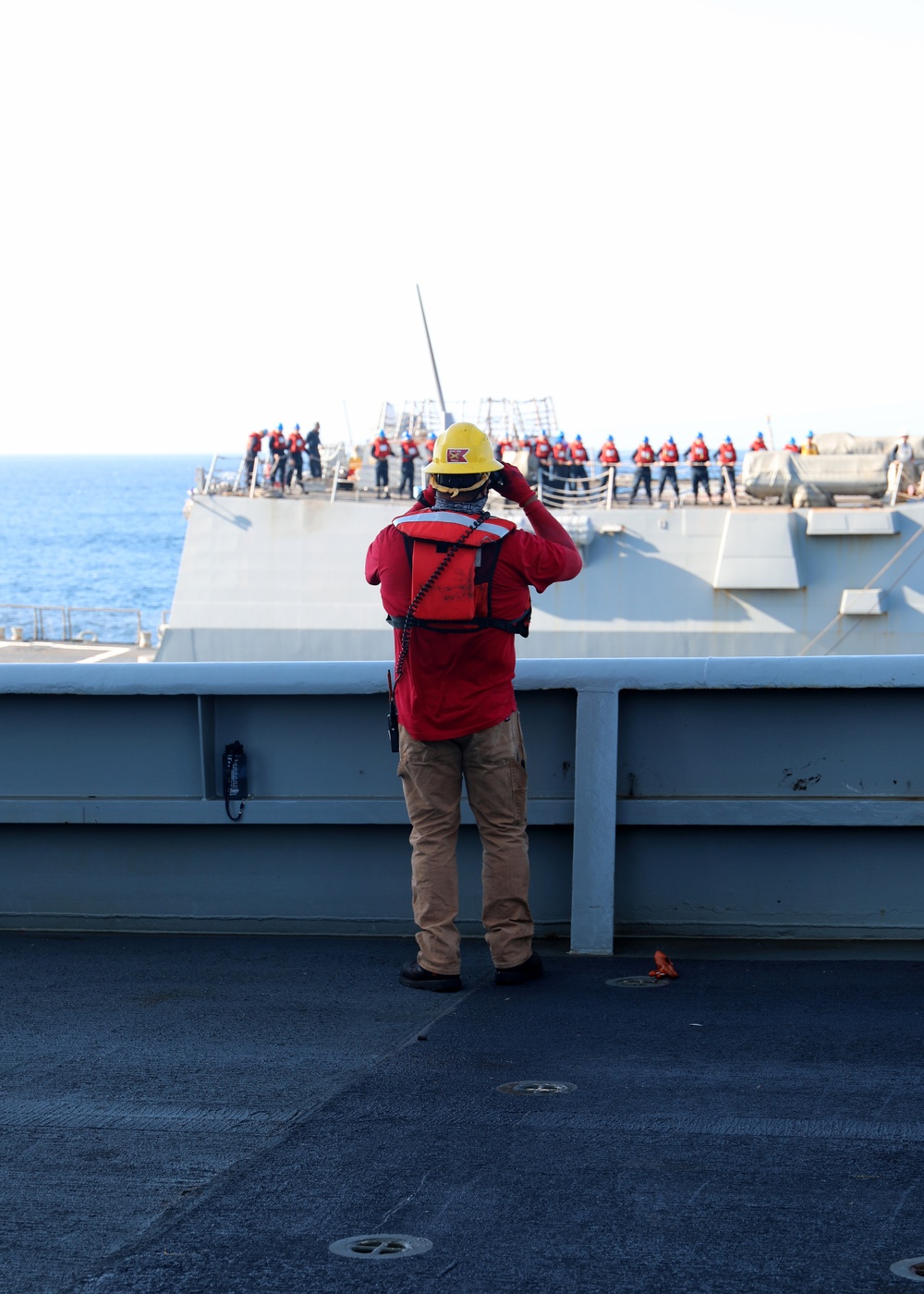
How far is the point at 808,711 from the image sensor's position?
3.90 m

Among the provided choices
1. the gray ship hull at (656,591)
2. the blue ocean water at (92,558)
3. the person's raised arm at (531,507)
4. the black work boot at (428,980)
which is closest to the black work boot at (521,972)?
the black work boot at (428,980)

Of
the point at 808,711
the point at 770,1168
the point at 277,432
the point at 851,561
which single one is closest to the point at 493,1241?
the point at 770,1168

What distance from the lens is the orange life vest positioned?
11.2ft

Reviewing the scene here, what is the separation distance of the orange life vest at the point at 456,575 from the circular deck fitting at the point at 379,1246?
1694 millimetres

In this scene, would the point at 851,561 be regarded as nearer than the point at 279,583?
Yes

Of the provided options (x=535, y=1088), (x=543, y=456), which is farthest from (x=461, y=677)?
(x=543, y=456)

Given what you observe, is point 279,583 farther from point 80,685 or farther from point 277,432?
point 80,685

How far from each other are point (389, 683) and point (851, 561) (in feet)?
85.7

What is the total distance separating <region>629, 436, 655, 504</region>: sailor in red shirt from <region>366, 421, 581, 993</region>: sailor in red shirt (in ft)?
89.0

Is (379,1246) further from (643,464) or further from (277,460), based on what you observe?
(277,460)

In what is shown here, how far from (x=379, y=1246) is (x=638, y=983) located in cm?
166

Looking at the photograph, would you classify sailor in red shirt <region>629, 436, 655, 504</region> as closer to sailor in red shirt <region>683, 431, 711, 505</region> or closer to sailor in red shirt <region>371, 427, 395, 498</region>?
sailor in red shirt <region>683, 431, 711, 505</region>

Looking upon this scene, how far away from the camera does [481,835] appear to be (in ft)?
11.8

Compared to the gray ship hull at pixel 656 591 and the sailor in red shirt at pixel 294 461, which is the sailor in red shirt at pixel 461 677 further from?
the sailor in red shirt at pixel 294 461
